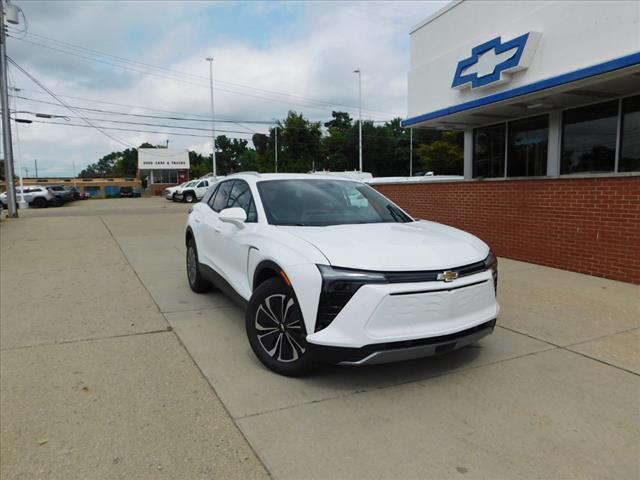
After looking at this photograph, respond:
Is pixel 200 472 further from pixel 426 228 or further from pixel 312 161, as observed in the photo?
pixel 312 161

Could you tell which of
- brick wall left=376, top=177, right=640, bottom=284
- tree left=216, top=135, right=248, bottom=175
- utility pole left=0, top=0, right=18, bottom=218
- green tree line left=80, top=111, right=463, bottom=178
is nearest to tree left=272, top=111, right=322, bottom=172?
green tree line left=80, top=111, right=463, bottom=178

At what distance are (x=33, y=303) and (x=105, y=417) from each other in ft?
11.8

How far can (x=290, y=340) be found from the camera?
3.56 m

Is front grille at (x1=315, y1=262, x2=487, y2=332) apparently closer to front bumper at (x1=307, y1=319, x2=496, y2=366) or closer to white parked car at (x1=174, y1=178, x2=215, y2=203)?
front bumper at (x1=307, y1=319, x2=496, y2=366)

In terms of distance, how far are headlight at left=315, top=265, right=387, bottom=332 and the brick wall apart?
5202 mm

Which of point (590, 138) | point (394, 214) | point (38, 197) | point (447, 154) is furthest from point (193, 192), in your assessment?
point (394, 214)

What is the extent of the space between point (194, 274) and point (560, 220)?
577 centimetres

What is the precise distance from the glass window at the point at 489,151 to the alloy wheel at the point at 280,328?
10146 mm

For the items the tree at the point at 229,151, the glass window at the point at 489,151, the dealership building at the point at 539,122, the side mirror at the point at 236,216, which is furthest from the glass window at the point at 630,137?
the tree at the point at 229,151

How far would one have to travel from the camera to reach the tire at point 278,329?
3463 mm

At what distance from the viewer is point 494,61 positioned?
10406 mm

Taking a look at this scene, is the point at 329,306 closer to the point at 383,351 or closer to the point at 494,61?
the point at 383,351

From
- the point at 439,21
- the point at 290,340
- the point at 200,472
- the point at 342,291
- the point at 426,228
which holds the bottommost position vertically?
the point at 200,472

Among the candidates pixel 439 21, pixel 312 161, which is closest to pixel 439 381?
pixel 439 21
